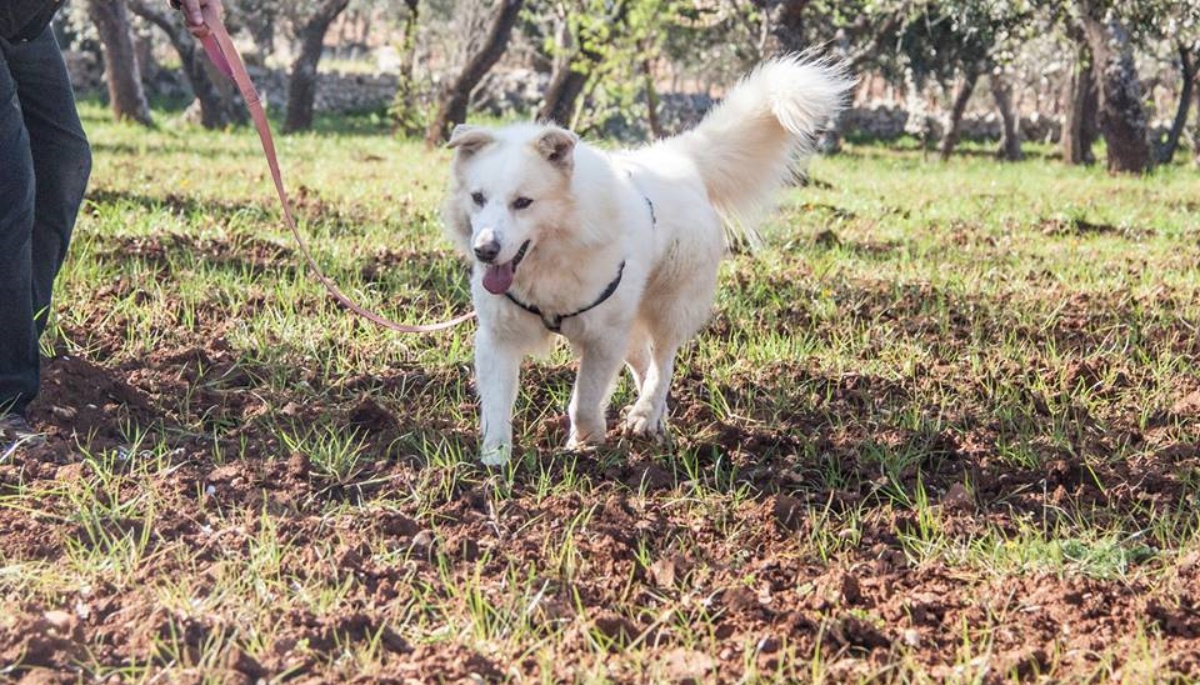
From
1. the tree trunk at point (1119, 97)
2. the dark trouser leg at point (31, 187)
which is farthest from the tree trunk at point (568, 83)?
the dark trouser leg at point (31, 187)

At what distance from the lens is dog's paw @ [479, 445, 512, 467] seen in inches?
170

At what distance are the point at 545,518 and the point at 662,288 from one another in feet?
4.58

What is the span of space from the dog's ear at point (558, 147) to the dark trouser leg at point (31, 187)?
1.57m

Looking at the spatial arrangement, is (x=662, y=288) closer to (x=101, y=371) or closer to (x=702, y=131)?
(x=702, y=131)

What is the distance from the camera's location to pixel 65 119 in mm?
4488

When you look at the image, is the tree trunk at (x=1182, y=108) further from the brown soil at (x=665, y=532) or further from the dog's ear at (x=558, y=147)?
the dog's ear at (x=558, y=147)

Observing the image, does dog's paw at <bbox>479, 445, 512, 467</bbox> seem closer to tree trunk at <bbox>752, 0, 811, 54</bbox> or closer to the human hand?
the human hand

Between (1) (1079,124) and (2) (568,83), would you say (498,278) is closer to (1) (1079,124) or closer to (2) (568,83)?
(2) (568,83)

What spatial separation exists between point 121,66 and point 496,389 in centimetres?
1722

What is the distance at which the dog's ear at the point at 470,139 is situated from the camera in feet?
14.0

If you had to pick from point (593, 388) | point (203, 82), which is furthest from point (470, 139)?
point (203, 82)

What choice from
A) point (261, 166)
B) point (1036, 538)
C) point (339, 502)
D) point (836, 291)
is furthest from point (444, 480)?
point (261, 166)

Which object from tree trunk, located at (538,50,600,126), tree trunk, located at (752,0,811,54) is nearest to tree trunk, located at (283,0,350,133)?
tree trunk, located at (538,50,600,126)

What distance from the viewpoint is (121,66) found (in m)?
19.8
